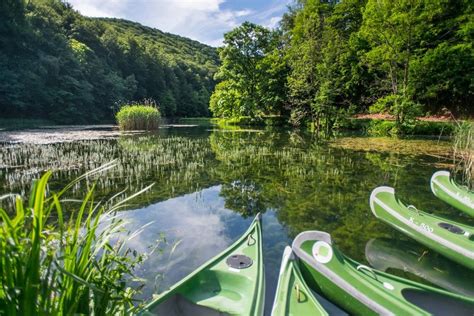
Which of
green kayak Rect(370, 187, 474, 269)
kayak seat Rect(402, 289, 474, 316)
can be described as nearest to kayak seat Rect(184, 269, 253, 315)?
kayak seat Rect(402, 289, 474, 316)

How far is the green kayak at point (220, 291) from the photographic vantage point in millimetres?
2275

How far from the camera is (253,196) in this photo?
6605mm

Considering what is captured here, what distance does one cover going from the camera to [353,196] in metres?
6.41

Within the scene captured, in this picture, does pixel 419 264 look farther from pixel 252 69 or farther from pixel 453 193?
pixel 252 69

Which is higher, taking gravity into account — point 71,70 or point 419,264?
point 71,70

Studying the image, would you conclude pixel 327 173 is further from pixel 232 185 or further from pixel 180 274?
pixel 180 274

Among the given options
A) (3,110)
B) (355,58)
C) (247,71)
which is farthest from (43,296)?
(3,110)

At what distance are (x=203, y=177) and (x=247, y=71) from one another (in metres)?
24.9

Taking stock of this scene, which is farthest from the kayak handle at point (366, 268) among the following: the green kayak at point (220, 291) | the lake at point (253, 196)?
the lake at point (253, 196)

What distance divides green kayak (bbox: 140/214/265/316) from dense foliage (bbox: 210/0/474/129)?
17.7 meters

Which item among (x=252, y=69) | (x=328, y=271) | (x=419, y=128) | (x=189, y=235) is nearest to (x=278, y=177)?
(x=189, y=235)

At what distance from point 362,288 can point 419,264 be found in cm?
204

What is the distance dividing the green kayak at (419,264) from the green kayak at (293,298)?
1.84 m

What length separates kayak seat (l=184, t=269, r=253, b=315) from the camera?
7.72 ft
